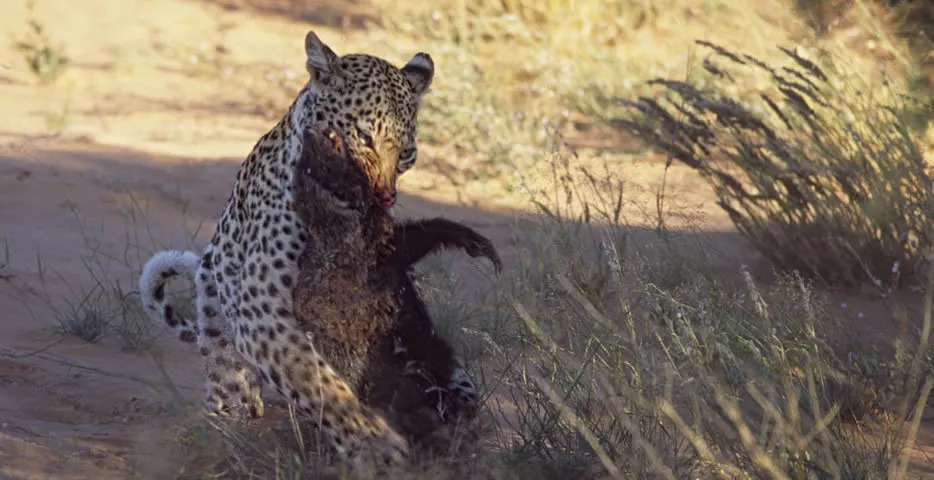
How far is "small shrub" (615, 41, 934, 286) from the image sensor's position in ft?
19.1

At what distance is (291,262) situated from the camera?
4109 mm

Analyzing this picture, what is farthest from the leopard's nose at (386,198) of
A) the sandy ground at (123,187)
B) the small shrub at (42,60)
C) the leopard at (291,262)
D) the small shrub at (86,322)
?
the small shrub at (42,60)

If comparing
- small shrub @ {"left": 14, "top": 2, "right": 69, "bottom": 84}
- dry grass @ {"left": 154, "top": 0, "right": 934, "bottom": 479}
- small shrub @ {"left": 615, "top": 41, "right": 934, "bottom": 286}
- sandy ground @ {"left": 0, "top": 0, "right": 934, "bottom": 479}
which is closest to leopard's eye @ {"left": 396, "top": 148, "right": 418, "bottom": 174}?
dry grass @ {"left": 154, "top": 0, "right": 934, "bottom": 479}

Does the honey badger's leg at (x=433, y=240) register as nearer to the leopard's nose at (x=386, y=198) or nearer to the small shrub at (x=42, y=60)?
the leopard's nose at (x=386, y=198)

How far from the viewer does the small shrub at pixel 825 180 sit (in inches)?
229

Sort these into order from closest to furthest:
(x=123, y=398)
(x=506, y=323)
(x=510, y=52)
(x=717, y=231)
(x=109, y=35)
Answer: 1. (x=123, y=398)
2. (x=506, y=323)
3. (x=717, y=231)
4. (x=510, y=52)
5. (x=109, y=35)

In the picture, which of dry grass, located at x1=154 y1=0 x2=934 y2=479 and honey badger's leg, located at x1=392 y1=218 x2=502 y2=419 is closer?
dry grass, located at x1=154 y1=0 x2=934 y2=479

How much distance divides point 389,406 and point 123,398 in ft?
5.01

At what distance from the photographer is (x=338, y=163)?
12.8ft

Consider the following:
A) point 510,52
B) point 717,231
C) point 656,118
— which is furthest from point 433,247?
point 510,52

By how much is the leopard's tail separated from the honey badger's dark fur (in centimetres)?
104

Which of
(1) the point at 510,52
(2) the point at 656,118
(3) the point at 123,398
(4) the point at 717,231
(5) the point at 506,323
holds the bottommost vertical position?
(3) the point at 123,398

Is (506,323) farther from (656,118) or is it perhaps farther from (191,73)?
(191,73)

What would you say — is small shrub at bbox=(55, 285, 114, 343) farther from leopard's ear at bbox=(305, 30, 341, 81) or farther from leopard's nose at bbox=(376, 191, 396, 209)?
leopard's nose at bbox=(376, 191, 396, 209)
